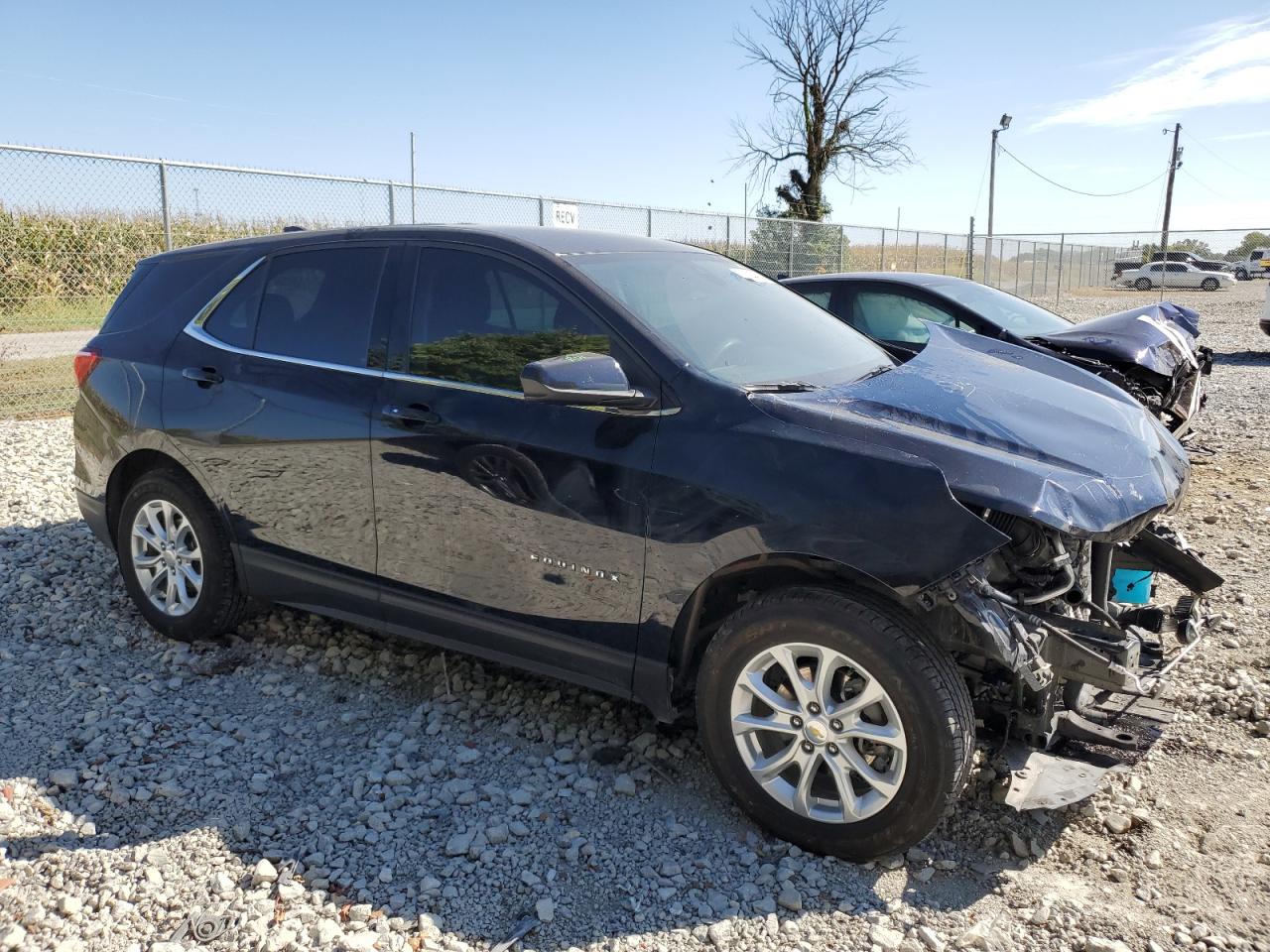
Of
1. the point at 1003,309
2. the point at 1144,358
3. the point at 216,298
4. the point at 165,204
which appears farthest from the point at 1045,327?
the point at 165,204

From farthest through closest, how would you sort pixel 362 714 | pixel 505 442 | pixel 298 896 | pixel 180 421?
pixel 180 421, pixel 362 714, pixel 505 442, pixel 298 896

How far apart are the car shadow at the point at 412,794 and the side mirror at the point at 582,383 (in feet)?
4.30

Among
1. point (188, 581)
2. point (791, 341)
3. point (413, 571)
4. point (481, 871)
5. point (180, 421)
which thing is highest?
point (791, 341)

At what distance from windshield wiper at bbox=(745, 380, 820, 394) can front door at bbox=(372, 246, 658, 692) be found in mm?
339

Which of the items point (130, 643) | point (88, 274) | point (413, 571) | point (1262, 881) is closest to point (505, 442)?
point (413, 571)

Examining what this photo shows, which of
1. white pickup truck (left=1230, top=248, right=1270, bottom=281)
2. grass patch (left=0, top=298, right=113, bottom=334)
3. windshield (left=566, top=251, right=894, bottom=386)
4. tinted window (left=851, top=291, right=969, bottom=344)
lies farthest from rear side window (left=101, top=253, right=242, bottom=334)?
white pickup truck (left=1230, top=248, right=1270, bottom=281)

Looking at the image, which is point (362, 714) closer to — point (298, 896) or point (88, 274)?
point (298, 896)

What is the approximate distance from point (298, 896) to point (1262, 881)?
274cm

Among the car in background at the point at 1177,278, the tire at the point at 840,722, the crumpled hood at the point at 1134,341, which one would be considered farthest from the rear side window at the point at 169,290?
the car in background at the point at 1177,278

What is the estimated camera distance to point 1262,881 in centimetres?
273

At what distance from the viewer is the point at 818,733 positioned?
2756 millimetres

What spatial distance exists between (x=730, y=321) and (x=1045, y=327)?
4.65m

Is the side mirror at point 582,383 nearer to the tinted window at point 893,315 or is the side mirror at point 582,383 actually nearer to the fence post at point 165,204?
the tinted window at point 893,315

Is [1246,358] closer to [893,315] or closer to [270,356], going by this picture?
[893,315]
